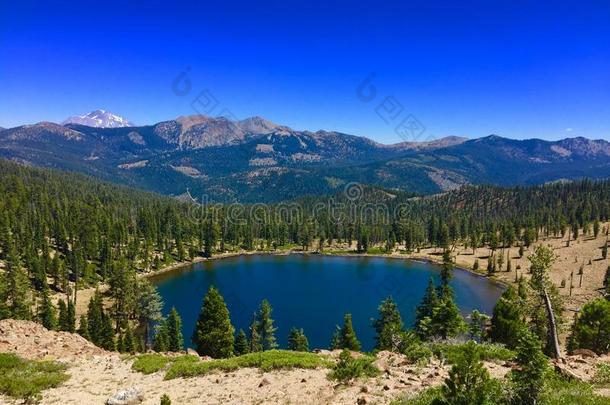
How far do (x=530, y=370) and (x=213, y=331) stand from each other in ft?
152

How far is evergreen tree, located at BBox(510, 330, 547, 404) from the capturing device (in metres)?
15.9

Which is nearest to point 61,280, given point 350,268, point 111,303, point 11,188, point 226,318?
point 111,303

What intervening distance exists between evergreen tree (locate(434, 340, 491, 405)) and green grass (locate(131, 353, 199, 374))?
23132 millimetres

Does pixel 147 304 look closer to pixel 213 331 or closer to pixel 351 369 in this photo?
pixel 213 331

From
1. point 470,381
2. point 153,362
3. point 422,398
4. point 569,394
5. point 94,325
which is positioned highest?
point 470,381

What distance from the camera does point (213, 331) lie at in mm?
54375

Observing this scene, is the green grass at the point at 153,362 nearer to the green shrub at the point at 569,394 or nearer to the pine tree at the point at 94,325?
the green shrub at the point at 569,394

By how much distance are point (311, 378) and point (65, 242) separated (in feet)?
524

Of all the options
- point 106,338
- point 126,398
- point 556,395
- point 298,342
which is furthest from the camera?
point 106,338

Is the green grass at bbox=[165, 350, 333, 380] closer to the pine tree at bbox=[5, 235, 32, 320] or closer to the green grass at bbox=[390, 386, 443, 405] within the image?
the green grass at bbox=[390, 386, 443, 405]

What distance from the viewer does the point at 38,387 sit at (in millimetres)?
25531

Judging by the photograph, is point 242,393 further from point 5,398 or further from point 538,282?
point 538,282

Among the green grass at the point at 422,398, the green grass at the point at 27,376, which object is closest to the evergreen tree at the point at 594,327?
the green grass at the point at 422,398

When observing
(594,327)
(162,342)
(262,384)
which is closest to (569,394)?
(262,384)
